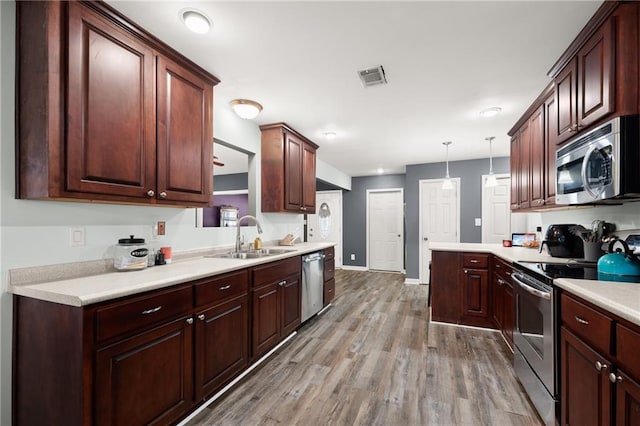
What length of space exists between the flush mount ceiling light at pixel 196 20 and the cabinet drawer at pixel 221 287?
5.02 ft

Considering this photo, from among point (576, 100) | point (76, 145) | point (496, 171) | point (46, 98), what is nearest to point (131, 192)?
point (76, 145)

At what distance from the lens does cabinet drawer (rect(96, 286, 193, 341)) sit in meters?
1.24

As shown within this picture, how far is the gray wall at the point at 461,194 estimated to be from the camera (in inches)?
203

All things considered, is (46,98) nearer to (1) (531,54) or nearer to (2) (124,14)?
(2) (124,14)

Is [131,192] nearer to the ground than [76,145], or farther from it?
nearer to the ground

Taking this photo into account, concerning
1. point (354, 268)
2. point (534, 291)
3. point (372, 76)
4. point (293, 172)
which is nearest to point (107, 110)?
point (372, 76)

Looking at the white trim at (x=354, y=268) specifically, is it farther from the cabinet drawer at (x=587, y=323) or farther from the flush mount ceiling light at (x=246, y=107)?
the cabinet drawer at (x=587, y=323)

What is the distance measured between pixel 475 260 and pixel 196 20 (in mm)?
3359

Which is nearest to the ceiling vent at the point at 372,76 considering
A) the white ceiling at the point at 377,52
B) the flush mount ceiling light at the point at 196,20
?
the white ceiling at the point at 377,52

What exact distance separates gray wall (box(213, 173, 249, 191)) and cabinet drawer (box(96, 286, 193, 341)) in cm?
554

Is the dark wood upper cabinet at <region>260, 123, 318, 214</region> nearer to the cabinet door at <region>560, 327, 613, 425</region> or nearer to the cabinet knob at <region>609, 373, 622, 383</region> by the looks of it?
the cabinet door at <region>560, 327, 613, 425</region>

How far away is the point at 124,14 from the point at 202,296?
5.55 ft

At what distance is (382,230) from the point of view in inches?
265

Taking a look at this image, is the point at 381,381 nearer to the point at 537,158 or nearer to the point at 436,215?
the point at 537,158
